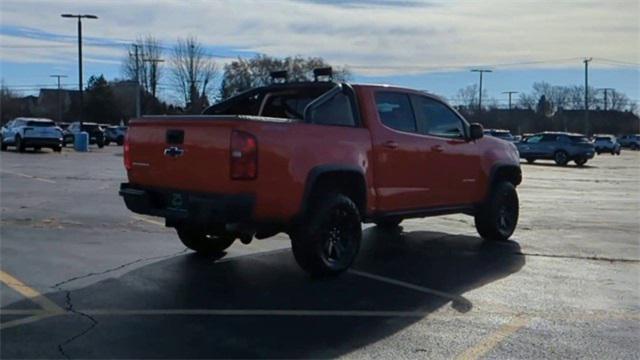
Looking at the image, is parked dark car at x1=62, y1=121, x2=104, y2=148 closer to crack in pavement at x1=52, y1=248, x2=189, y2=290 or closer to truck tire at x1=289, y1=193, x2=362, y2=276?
crack in pavement at x1=52, y1=248, x2=189, y2=290

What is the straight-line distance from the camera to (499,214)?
401 inches

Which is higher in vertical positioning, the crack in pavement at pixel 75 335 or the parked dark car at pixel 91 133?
the parked dark car at pixel 91 133

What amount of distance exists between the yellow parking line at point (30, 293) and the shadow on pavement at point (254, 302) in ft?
0.34

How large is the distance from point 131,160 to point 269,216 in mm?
1702

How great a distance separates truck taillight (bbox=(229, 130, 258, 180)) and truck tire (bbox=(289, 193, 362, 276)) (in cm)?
89

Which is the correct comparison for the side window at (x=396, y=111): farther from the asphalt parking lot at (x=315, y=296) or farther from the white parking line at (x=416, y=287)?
the white parking line at (x=416, y=287)

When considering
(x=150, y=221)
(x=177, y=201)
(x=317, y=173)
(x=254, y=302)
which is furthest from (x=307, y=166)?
(x=150, y=221)

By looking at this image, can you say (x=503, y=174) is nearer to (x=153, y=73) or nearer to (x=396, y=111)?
(x=396, y=111)

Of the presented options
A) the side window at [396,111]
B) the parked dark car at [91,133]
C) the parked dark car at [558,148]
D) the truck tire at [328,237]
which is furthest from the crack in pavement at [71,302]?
the parked dark car at [91,133]

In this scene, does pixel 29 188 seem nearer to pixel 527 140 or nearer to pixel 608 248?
pixel 608 248

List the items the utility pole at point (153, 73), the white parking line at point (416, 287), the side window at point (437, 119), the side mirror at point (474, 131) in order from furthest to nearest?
the utility pole at point (153, 73) → the side mirror at point (474, 131) → the side window at point (437, 119) → the white parking line at point (416, 287)

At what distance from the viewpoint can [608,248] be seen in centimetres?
995

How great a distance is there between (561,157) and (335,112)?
1354 inches

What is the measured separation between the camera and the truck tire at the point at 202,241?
856 cm
